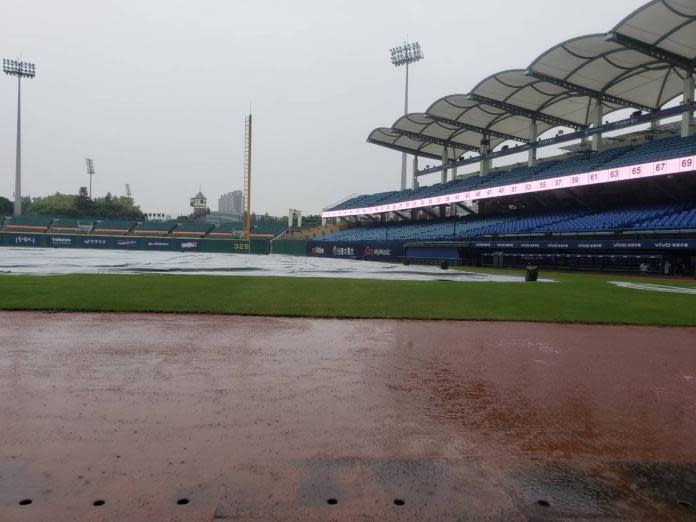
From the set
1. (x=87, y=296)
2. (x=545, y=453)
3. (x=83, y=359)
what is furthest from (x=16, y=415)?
(x=87, y=296)

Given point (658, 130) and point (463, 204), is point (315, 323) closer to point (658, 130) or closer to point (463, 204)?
point (658, 130)

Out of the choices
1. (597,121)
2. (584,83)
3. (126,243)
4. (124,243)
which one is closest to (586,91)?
(584,83)

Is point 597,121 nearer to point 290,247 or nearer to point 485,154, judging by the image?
point 485,154

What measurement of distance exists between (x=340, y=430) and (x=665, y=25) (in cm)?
3455

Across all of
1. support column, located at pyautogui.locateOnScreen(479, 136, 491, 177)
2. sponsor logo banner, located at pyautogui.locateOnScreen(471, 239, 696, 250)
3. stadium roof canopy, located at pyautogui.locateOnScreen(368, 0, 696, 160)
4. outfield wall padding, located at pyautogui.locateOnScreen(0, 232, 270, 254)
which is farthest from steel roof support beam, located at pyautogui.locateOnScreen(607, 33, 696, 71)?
outfield wall padding, located at pyautogui.locateOnScreen(0, 232, 270, 254)

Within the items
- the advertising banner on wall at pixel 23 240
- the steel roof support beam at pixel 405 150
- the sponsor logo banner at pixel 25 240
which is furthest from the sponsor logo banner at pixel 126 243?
the steel roof support beam at pixel 405 150

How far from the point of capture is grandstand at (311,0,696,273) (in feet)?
94.2

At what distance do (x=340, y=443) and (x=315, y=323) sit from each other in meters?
5.90

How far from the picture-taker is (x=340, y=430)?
4133mm

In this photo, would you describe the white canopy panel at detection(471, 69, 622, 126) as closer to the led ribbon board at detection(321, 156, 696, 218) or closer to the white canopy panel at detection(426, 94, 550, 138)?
the white canopy panel at detection(426, 94, 550, 138)

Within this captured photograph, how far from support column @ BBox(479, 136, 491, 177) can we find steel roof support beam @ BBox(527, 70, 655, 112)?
1422 cm

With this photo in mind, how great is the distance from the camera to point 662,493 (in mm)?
3105

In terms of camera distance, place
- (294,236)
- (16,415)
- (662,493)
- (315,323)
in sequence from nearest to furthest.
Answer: (662,493) < (16,415) < (315,323) < (294,236)

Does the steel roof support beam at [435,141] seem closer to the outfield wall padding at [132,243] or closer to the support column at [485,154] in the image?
the support column at [485,154]
